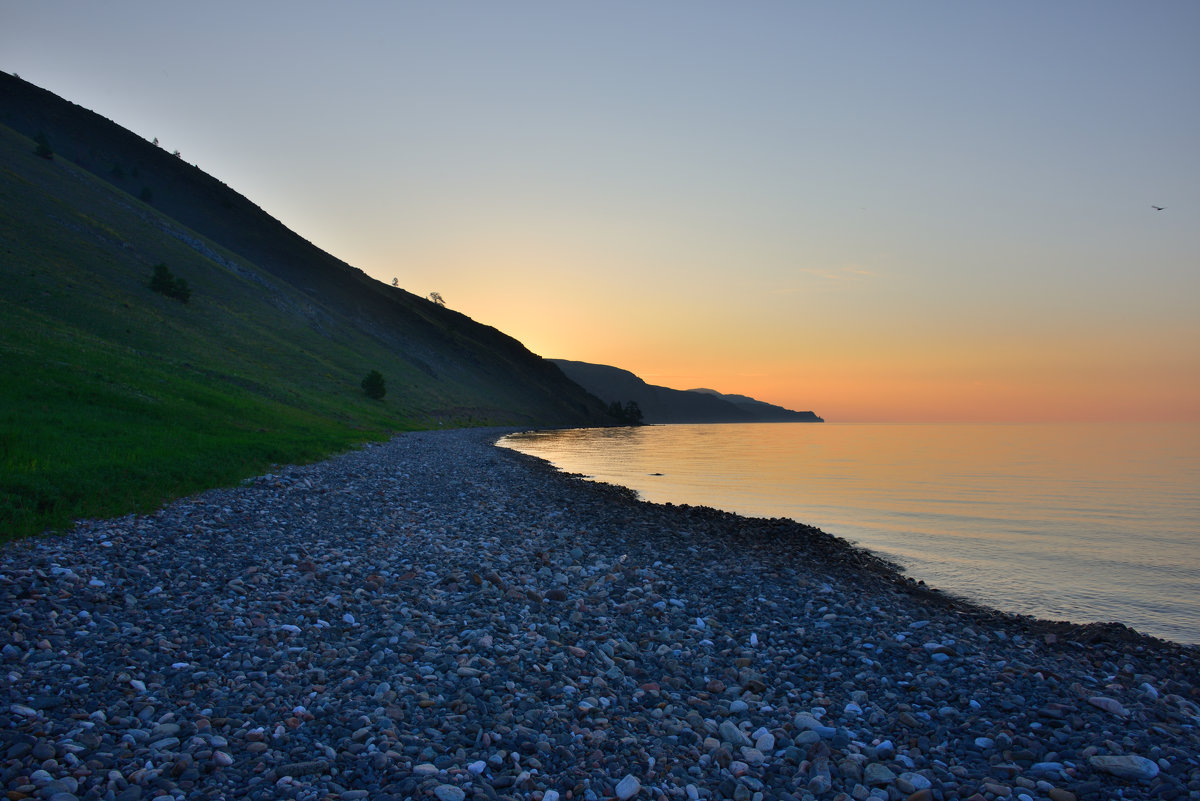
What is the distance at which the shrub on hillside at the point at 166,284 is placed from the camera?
69.5 m

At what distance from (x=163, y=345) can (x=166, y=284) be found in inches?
971

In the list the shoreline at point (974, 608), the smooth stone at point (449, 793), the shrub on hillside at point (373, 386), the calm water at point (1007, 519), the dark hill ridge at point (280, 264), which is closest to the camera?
the smooth stone at point (449, 793)

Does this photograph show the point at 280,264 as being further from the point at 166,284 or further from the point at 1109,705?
the point at 1109,705

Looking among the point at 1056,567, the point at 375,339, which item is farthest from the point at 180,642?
the point at 375,339

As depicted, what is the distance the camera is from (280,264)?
493 feet

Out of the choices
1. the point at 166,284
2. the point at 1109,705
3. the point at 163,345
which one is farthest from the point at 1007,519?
the point at 166,284

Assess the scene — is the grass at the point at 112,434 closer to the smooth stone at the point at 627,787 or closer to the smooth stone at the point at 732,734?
the smooth stone at the point at 627,787

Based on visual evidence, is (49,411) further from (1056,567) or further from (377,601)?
(1056,567)

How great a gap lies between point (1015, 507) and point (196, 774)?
41088 mm

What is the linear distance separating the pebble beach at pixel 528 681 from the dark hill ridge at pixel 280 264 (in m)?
95.1

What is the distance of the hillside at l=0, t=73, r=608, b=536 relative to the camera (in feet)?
68.4

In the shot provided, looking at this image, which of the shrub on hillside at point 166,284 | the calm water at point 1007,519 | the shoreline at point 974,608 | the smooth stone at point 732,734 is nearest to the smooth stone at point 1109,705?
the shoreline at point 974,608

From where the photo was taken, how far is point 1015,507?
34.8 meters

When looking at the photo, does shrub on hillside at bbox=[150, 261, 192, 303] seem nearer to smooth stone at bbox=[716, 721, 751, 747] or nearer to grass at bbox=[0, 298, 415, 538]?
grass at bbox=[0, 298, 415, 538]
